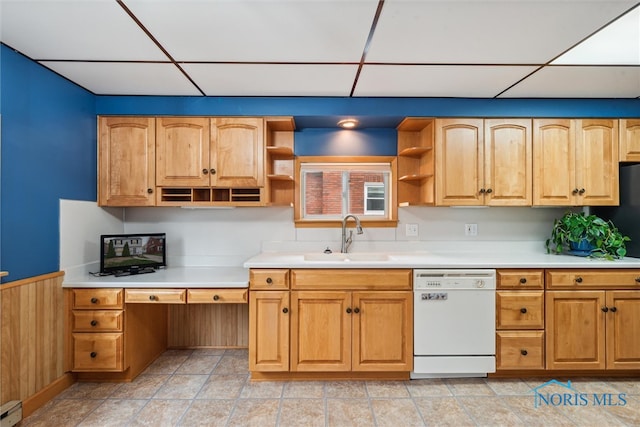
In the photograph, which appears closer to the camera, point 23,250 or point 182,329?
point 23,250

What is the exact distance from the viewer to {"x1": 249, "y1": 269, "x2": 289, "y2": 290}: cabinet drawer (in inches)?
93.3

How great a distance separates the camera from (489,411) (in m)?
2.07

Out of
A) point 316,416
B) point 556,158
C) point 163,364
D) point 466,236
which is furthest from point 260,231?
point 556,158

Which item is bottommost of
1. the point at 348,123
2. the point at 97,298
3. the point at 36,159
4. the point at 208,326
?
the point at 208,326

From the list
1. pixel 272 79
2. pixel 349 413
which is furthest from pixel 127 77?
pixel 349 413

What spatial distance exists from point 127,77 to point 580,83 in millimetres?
3234

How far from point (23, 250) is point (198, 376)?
143 centimetres

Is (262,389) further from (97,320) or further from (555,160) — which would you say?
(555,160)

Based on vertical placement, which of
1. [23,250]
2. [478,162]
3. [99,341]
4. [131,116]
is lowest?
[99,341]

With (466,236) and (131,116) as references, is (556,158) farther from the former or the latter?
(131,116)

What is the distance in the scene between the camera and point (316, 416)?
202 centimetres

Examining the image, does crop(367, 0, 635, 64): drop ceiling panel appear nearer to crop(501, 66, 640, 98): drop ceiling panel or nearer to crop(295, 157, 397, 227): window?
crop(501, 66, 640, 98): drop ceiling panel

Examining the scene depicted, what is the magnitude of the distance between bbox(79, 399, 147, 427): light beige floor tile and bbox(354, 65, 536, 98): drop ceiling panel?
262 centimetres

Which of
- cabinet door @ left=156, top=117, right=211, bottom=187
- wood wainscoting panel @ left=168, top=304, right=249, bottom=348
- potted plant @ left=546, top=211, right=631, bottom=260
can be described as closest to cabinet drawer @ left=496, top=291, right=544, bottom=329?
potted plant @ left=546, top=211, right=631, bottom=260
